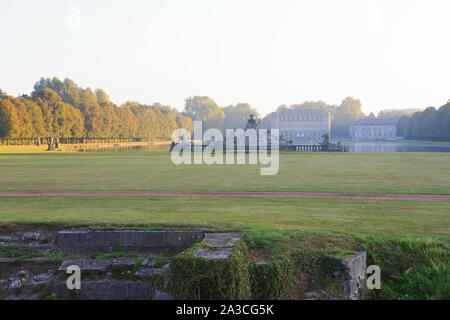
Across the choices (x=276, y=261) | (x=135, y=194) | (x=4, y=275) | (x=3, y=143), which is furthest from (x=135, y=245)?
(x=3, y=143)

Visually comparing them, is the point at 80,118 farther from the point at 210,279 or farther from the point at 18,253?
the point at 210,279

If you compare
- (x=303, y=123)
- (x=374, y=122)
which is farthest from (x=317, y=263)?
(x=374, y=122)

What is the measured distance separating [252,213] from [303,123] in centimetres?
16169

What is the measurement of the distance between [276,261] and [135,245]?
3.42 metres

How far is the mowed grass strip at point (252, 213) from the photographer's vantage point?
10555mm

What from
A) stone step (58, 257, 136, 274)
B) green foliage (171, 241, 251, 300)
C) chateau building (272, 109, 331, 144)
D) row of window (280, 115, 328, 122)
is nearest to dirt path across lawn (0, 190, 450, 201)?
stone step (58, 257, 136, 274)

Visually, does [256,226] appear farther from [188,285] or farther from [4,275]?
[4,275]

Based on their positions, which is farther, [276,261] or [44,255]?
[44,255]

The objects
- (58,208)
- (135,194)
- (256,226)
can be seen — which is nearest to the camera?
(256,226)

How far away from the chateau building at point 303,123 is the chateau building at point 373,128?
907 inches

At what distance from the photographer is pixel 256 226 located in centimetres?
1032

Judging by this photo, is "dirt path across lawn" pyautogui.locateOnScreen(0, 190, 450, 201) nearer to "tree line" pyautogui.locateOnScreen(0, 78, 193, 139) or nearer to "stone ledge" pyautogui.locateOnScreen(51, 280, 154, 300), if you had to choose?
"stone ledge" pyautogui.locateOnScreen(51, 280, 154, 300)

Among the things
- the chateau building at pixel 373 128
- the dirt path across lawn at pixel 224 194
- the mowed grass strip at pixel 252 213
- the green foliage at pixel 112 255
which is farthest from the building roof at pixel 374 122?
the green foliage at pixel 112 255

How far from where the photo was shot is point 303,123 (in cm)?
17112
